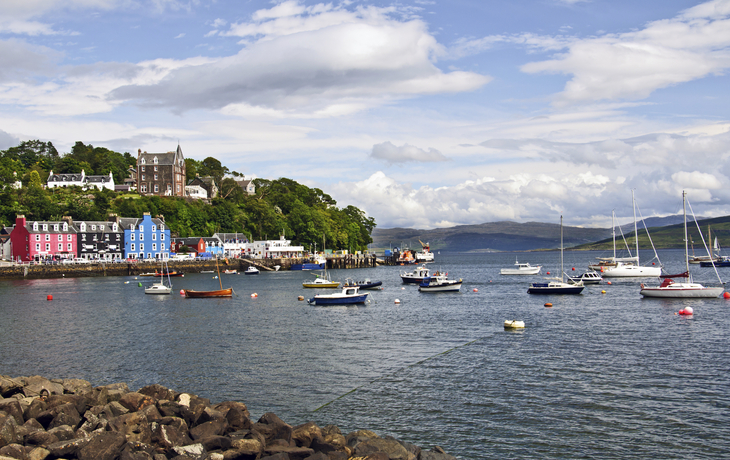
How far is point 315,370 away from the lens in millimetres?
27391

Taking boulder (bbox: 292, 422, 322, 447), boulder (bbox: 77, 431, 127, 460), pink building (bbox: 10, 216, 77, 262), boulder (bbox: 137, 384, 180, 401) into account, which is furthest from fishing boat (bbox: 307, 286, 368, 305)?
pink building (bbox: 10, 216, 77, 262)

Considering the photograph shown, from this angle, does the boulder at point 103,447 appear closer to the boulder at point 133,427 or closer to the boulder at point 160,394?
the boulder at point 133,427

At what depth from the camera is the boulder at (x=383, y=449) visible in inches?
525

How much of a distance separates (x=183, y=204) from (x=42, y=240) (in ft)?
142

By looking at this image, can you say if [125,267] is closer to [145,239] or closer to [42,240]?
[145,239]

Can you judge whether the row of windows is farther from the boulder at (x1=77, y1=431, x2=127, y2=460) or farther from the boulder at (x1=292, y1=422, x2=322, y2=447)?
the boulder at (x1=292, y1=422, x2=322, y2=447)

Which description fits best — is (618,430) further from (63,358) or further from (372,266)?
(372,266)

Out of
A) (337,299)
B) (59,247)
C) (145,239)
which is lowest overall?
(337,299)

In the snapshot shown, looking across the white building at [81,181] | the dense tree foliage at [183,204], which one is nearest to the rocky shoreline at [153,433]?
the dense tree foliage at [183,204]

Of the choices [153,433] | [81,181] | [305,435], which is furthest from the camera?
[81,181]

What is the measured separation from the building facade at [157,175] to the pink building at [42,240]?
149 feet

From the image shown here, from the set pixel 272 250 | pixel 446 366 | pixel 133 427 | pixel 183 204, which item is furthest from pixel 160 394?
pixel 183 204

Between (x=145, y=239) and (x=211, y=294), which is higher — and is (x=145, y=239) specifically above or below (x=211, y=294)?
above

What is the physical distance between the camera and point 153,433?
12.8 meters
